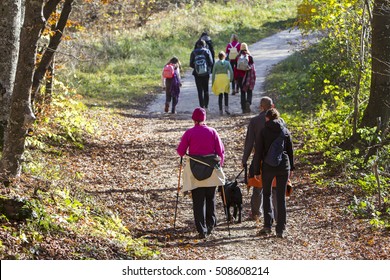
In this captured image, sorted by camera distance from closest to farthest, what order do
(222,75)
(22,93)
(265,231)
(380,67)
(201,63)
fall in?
(22,93), (265,231), (380,67), (201,63), (222,75)

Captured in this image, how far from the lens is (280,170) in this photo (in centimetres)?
1055

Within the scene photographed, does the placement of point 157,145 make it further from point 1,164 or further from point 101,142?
point 1,164

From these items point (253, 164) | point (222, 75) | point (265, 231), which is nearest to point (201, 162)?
point (253, 164)

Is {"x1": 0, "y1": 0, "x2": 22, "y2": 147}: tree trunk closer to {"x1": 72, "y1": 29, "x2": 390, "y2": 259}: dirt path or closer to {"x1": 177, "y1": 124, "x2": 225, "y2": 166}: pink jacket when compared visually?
{"x1": 72, "y1": 29, "x2": 390, "y2": 259}: dirt path

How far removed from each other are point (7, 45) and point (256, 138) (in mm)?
3866

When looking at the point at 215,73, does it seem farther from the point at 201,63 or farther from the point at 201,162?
the point at 201,162

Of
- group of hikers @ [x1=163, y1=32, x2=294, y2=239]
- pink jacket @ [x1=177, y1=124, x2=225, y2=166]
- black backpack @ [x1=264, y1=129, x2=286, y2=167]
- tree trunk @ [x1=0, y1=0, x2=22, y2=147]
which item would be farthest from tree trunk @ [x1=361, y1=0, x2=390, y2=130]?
tree trunk @ [x1=0, y1=0, x2=22, y2=147]

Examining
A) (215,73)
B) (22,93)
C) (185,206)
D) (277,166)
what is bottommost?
(185,206)

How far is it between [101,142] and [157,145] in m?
1.33

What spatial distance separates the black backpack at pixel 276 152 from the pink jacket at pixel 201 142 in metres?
0.71

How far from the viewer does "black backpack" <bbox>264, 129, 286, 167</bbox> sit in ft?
34.2

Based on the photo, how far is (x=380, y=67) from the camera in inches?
565

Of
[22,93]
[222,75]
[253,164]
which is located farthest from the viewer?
[222,75]

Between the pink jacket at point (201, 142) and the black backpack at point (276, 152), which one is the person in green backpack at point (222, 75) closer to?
the pink jacket at point (201, 142)
